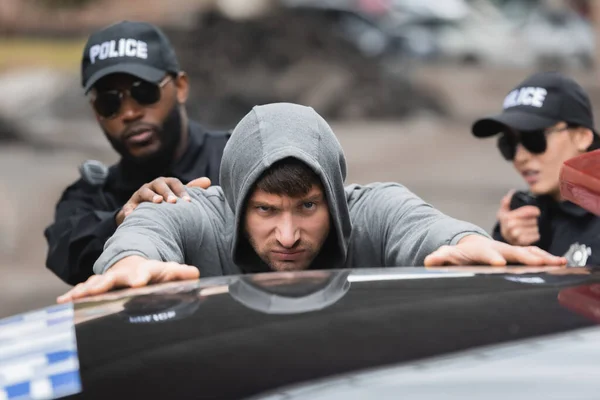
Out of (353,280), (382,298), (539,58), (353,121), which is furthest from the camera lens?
(539,58)

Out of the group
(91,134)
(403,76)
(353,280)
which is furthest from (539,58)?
(353,280)

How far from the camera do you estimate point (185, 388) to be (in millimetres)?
1734

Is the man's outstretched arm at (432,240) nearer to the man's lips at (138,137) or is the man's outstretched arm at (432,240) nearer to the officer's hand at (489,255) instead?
the officer's hand at (489,255)

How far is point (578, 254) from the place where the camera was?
13.9 feet

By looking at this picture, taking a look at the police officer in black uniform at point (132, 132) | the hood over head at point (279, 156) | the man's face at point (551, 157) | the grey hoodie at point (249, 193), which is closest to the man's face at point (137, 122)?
the police officer in black uniform at point (132, 132)

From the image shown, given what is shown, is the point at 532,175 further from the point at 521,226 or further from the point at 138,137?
the point at 138,137

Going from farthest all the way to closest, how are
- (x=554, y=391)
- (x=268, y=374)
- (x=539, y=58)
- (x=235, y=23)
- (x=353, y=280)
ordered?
(x=539, y=58) → (x=235, y=23) → (x=353, y=280) → (x=268, y=374) → (x=554, y=391)

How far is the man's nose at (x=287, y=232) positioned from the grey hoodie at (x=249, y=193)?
0.13 meters

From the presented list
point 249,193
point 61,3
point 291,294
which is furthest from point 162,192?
point 61,3

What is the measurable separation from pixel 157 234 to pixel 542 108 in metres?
2.28

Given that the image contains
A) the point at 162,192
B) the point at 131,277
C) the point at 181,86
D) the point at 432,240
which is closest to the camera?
the point at 131,277

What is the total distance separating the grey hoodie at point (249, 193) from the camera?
3.13m

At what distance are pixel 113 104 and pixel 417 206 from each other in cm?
175

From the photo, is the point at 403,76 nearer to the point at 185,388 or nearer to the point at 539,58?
the point at 539,58
